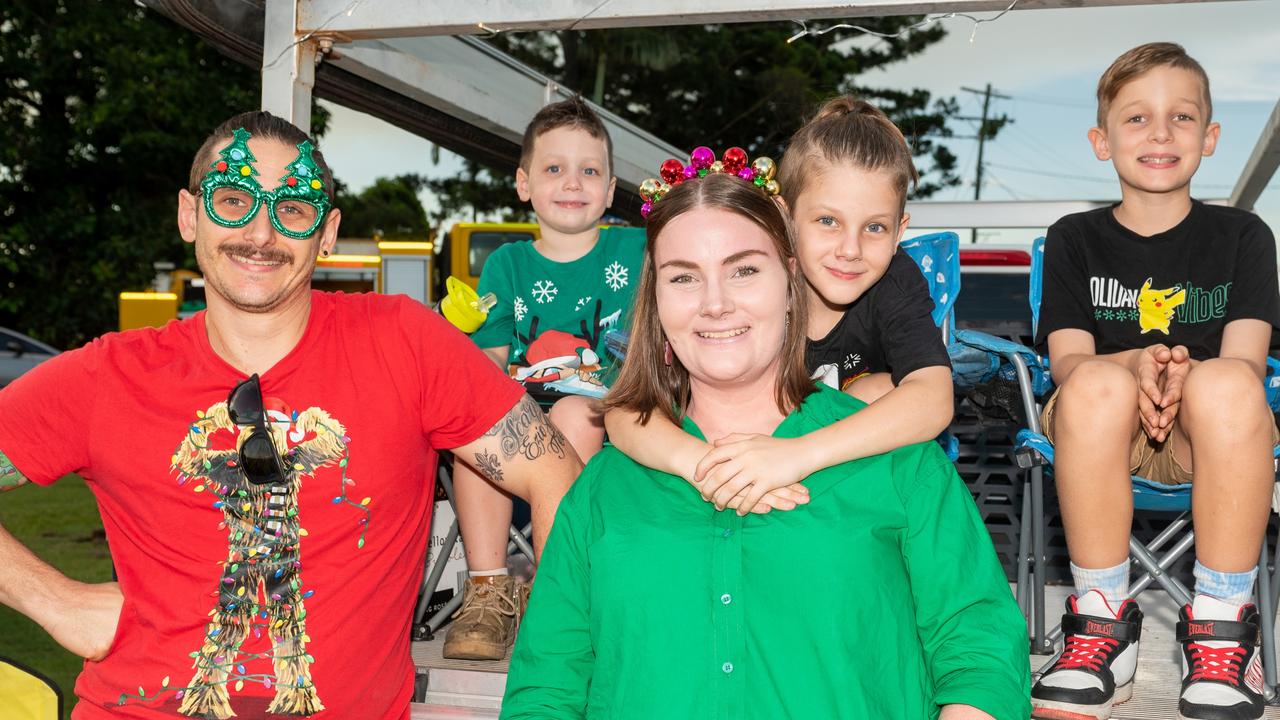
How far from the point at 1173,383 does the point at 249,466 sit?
6.68 feet

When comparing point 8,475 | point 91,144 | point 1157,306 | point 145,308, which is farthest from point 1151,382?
point 91,144

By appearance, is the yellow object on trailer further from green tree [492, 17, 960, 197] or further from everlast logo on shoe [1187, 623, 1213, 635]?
everlast logo on shoe [1187, 623, 1213, 635]

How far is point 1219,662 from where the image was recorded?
2.30 metres

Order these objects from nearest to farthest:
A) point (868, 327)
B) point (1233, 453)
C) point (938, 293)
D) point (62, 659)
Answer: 1. point (1233, 453)
2. point (868, 327)
3. point (938, 293)
4. point (62, 659)

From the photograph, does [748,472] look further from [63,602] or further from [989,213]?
[989,213]

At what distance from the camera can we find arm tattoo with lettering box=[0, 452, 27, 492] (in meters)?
2.15

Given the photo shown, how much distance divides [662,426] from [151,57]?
1779 centimetres

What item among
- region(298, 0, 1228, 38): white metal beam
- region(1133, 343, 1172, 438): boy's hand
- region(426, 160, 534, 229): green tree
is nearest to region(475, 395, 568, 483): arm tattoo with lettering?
region(298, 0, 1228, 38): white metal beam

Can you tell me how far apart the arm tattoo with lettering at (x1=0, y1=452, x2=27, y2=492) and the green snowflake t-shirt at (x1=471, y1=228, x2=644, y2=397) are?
1624mm

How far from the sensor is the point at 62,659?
15.9 feet

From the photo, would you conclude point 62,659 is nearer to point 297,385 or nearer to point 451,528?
point 451,528

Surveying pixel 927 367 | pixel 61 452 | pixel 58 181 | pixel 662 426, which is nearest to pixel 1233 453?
pixel 927 367

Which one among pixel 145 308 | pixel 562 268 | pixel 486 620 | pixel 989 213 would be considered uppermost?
pixel 989 213

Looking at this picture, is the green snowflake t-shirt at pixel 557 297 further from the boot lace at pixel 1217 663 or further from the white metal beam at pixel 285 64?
the boot lace at pixel 1217 663
